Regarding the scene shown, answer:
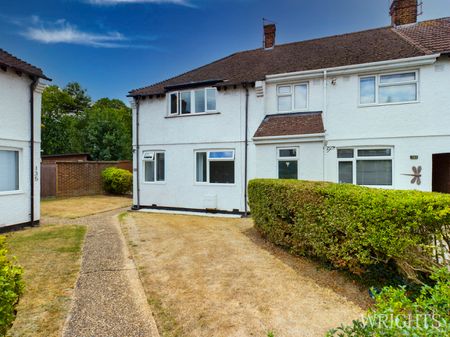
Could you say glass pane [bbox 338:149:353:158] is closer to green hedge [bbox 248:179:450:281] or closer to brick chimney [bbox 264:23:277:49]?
green hedge [bbox 248:179:450:281]

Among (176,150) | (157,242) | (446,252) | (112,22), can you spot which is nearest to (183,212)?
(176,150)

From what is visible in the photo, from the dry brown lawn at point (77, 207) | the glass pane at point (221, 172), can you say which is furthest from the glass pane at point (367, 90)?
the dry brown lawn at point (77, 207)

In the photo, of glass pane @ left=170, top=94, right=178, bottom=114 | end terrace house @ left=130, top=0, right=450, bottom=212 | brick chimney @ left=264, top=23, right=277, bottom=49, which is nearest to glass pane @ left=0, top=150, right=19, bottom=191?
end terrace house @ left=130, top=0, right=450, bottom=212

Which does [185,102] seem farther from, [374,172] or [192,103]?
[374,172]

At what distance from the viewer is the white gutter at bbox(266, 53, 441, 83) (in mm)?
8977

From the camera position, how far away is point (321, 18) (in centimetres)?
1513

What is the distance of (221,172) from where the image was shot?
12250 mm

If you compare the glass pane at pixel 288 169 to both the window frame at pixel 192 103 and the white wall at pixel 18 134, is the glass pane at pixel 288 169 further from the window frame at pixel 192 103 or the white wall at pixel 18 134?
the white wall at pixel 18 134

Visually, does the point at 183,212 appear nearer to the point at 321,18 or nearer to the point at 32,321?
the point at 32,321

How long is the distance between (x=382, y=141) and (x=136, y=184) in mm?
11935

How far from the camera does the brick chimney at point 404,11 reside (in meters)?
12.2

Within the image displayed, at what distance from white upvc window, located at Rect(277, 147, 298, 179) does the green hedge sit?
4.25 metres

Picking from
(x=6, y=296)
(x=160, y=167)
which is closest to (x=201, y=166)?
(x=160, y=167)

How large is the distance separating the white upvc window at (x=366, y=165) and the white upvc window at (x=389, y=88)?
193 centimetres
